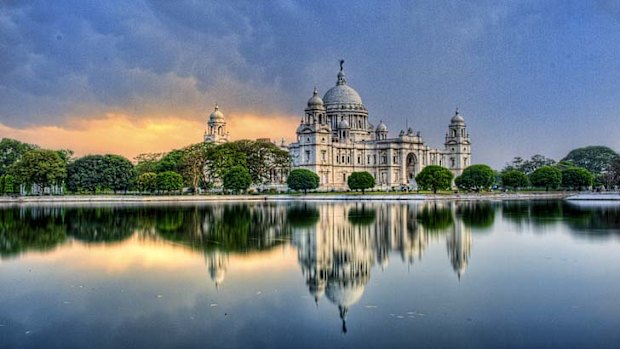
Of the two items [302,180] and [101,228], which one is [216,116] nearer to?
[302,180]

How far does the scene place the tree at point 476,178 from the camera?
243 ft

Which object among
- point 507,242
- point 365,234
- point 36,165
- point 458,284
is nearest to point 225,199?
point 36,165

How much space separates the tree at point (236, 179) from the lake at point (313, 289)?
39956 mm

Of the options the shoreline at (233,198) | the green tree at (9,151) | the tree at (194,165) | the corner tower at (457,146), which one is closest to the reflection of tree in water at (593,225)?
the shoreline at (233,198)

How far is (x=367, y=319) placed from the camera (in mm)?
11641

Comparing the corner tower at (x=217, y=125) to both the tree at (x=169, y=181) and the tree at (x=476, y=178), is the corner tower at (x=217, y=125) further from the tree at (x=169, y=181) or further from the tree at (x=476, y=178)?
the tree at (x=476, y=178)

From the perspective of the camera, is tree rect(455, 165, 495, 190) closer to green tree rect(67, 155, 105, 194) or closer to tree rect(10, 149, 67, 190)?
green tree rect(67, 155, 105, 194)

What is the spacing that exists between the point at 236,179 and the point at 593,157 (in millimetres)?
80551

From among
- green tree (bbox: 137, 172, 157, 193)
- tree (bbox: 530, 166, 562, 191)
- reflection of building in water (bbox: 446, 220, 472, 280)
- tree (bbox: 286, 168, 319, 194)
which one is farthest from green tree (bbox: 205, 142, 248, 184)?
reflection of building in water (bbox: 446, 220, 472, 280)

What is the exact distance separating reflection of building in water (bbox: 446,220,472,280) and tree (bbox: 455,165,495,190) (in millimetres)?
45416

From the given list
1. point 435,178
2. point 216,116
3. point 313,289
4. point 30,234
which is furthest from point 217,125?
point 313,289

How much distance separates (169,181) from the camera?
69.1 meters

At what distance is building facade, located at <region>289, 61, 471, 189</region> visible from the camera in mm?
82562

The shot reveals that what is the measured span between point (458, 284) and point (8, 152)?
82155 mm
